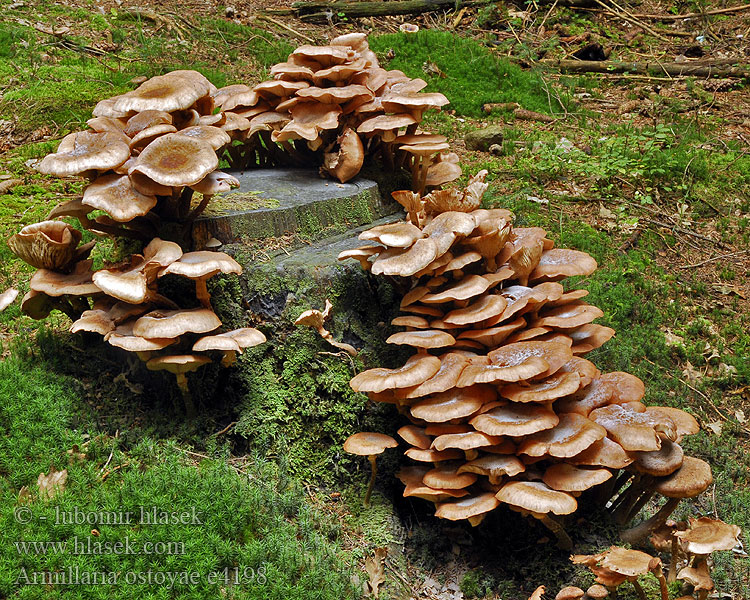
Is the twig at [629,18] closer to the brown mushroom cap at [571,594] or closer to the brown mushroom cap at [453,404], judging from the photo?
the brown mushroom cap at [453,404]

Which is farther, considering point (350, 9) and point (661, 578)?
point (350, 9)

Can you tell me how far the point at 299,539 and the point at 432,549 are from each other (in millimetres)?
1047

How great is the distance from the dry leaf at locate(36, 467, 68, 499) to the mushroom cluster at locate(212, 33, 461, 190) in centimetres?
313

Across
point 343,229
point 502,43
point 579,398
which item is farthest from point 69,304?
point 502,43

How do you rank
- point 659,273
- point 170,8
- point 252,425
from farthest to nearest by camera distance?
point 170,8 < point 659,273 < point 252,425

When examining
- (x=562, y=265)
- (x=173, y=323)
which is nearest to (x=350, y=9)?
(x=562, y=265)

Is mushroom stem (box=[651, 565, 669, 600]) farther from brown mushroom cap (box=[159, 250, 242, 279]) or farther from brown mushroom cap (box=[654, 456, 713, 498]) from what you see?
brown mushroom cap (box=[159, 250, 242, 279])

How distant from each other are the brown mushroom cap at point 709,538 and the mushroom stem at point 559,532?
79 centimetres

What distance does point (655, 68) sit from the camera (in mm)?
13844

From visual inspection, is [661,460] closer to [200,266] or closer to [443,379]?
[443,379]

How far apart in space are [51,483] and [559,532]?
3.43 metres

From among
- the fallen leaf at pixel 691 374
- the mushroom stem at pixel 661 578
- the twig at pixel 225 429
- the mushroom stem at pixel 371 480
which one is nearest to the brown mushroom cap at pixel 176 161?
the twig at pixel 225 429

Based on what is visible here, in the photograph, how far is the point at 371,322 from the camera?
17.1ft

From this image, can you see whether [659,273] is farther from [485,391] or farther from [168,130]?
[168,130]
